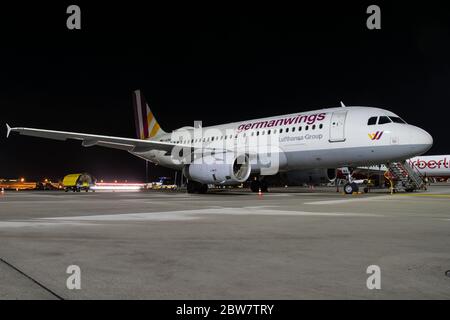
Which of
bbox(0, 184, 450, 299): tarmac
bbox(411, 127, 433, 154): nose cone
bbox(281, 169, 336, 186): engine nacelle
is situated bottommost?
bbox(0, 184, 450, 299): tarmac

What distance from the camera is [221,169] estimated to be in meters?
19.5

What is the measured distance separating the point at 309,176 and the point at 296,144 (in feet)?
12.2

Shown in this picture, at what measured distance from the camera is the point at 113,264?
408 centimetres

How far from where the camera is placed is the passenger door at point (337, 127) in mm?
18359

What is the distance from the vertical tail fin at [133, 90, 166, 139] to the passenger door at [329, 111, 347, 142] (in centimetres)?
1547

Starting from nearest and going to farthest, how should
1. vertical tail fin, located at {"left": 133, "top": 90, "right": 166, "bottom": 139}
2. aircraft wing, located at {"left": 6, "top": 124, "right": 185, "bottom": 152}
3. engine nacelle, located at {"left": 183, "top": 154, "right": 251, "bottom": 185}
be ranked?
engine nacelle, located at {"left": 183, "top": 154, "right": 251, "bottom": 185}
aircraft wing, located at {"left": 6, "top": 124, "right": 185, "bottom": 152}
vertical tail fin, located at {"left": 133, "top": 90, "right": 166, "bottom": 139}

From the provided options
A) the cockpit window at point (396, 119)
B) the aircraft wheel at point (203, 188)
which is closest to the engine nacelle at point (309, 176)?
the aircraft wheel at point (203, 188)

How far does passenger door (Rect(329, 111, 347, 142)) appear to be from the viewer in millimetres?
18359

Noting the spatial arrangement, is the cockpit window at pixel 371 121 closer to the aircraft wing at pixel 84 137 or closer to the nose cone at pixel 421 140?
the nose cone at pixel 421 140

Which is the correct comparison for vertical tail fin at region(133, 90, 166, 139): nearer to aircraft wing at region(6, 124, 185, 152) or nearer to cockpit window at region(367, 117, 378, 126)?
aircraft wing at region(6, 124, 185, 152)

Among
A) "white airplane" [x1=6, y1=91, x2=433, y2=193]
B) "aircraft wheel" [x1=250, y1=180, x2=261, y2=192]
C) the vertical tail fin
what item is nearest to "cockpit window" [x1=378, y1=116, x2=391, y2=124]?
"white airplane" [x1=6, y1=91, x2=433, y2=193]

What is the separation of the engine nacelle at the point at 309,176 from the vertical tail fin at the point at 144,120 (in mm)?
11479

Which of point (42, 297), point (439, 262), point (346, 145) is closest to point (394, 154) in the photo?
point (346, 145)
